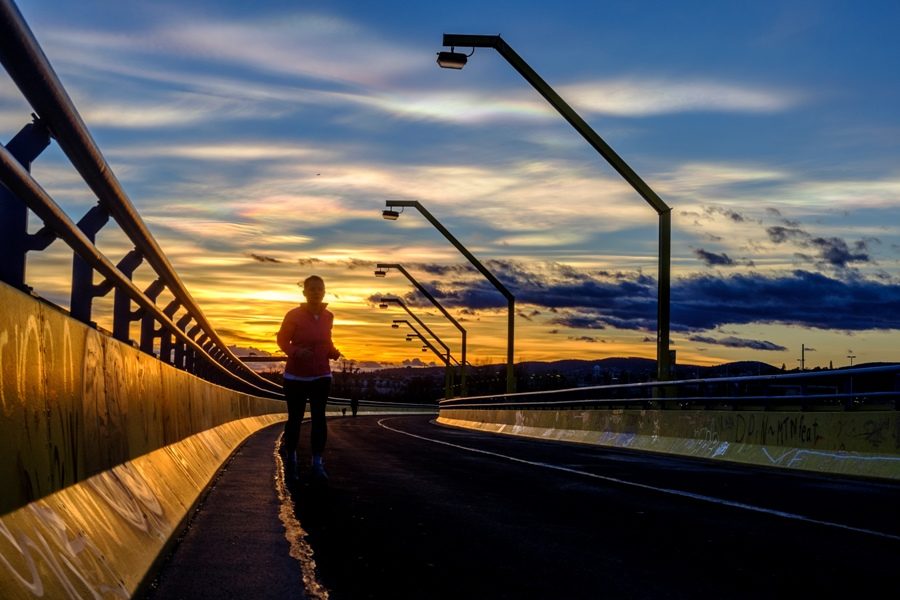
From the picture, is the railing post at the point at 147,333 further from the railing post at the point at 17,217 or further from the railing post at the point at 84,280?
the railing post at the point at 17,217

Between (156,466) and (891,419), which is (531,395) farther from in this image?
(156,466)

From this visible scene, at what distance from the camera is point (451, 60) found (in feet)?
73.6

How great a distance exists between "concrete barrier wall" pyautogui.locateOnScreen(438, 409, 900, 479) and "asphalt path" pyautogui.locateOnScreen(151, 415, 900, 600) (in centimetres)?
92

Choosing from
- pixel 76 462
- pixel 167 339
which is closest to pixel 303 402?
pixel 167 339

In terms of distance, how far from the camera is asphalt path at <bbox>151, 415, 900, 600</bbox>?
18.5 feet

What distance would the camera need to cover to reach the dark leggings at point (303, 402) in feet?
40.0

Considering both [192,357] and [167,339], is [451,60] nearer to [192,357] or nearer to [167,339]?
[192,357]

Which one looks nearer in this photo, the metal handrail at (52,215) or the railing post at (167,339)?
the metal handrail at (52,215)

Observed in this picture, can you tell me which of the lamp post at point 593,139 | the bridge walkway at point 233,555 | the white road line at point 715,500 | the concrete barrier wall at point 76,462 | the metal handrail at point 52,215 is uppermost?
the lamp post at point 593,139

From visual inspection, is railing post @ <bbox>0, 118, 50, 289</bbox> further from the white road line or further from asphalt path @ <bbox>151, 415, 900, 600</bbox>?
the white road line

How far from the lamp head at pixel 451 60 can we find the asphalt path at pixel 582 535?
36.7ft

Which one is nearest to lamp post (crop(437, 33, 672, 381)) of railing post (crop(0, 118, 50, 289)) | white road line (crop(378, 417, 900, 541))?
white road line (crop(378, 417, 900, 541))

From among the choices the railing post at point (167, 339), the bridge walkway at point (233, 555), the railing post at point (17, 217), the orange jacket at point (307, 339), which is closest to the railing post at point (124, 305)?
the bridge walkway at point (233, 555)

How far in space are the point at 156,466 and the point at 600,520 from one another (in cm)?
294
